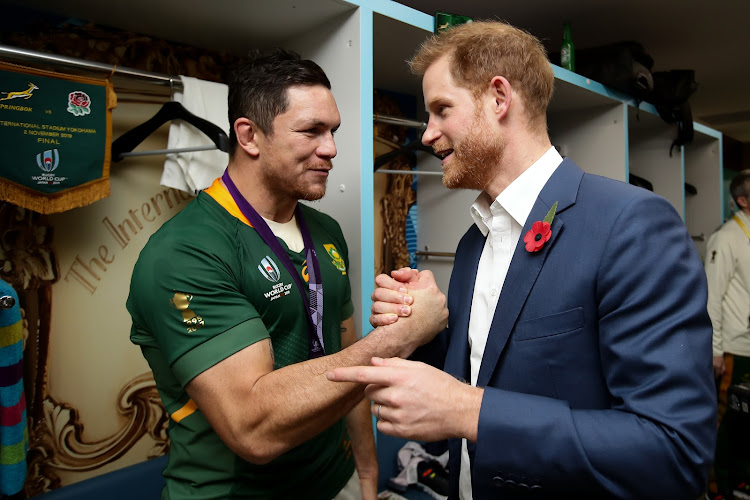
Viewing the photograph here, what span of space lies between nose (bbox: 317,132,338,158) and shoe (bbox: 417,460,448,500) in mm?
1534

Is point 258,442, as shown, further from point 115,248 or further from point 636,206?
point 115,248

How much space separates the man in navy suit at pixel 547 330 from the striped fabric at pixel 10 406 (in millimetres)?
818

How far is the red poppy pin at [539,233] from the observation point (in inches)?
35.8

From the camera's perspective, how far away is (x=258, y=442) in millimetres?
994

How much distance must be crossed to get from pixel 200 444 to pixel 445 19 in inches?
55.7

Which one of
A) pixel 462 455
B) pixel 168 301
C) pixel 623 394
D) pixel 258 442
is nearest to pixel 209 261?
pixel 168 301

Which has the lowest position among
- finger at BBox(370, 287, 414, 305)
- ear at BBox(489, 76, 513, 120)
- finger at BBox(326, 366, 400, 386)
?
finger at BBox(326, 366, 400, 386)

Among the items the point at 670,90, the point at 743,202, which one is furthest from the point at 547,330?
the point at 743,202

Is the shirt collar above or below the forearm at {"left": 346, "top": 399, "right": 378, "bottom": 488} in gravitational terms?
above

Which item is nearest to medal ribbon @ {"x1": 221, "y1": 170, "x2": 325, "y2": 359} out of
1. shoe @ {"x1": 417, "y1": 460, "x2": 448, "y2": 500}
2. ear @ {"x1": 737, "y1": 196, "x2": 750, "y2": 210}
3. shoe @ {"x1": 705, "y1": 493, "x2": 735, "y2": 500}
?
shoe @ {"x1": 417, "y1": 460, "x2": 448, "y2": 500}

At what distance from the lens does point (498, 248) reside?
110cm

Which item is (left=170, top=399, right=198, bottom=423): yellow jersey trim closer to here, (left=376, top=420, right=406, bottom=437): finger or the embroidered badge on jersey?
the embroidered badge on jersey

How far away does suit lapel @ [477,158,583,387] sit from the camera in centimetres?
91

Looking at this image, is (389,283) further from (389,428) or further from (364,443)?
(364,443)
